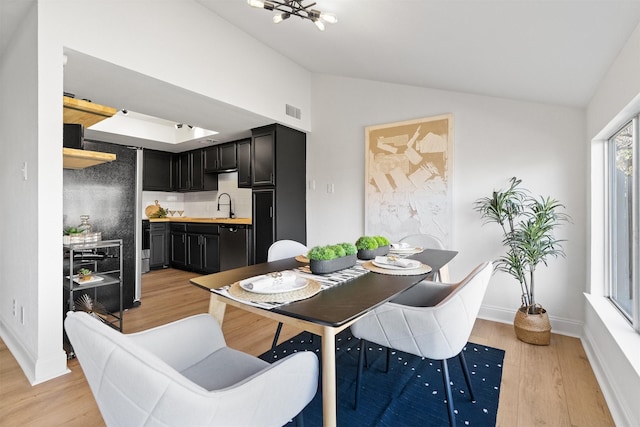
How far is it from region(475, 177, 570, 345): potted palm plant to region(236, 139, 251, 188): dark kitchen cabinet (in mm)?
2949

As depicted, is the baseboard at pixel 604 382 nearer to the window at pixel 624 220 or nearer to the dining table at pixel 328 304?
the window at pixel 624 220

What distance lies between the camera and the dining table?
3.32 ft

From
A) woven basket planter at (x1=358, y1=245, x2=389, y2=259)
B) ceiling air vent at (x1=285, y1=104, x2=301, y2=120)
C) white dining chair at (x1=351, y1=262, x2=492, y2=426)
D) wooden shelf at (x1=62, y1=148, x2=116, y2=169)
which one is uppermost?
ceiling air vent at (x1=285, y1=104, x2=301, y2=120)

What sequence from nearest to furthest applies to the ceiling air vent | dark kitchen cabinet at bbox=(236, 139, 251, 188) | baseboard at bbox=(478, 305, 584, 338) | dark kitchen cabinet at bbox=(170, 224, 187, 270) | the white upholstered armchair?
the white upholstered armchair → baseboard at bbox=(478, 305, 584, 338) → the ceiling air vent → dark kitchen cabinet at bbox=(236, 139, 251, 188) → dark kitchen cabinet at bbox=(170, 224, 187, 270)

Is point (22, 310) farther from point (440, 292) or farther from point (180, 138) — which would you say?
point (180, 138)

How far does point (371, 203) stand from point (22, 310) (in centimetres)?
311

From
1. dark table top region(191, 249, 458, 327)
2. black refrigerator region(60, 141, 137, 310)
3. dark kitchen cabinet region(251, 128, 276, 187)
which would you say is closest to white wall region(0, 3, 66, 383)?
black refrigerator region(60, 141, 137, 310)

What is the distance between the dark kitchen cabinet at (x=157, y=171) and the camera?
17.8 feet

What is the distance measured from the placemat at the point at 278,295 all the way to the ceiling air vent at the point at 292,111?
2951 millimetres

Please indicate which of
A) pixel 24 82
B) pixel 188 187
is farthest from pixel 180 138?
pixel 24 82

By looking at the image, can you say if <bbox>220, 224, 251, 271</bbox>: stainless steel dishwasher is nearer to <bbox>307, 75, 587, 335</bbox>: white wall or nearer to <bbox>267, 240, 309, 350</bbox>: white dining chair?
<bbox>307, 75, 587, 335</bbox>: white wall

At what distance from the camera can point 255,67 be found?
10.9 ft

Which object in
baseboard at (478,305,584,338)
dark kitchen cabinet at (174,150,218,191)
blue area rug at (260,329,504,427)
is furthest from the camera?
dark kitchen cabinet at (174,150,218,191)

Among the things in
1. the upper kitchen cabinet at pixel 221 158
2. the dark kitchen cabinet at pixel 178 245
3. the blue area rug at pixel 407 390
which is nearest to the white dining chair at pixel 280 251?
the blue area rug at pixel 407 390
